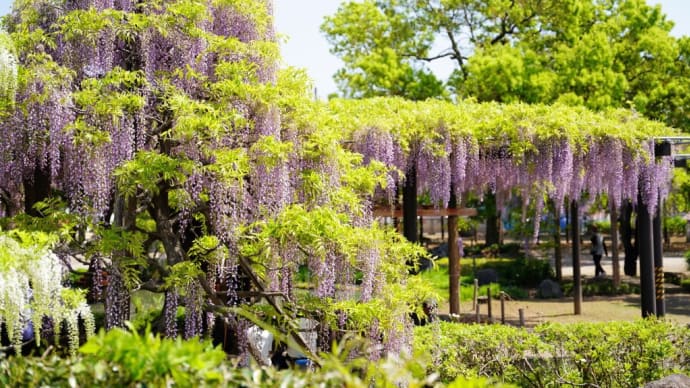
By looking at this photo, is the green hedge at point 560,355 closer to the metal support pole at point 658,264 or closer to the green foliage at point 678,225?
the metal support pole at point 658,264

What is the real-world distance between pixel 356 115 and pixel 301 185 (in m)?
3.35

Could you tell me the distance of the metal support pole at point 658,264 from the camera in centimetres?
1256

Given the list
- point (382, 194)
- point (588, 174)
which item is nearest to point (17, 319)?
point (382, 194)

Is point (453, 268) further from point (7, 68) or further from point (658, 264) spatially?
point (7, 68)

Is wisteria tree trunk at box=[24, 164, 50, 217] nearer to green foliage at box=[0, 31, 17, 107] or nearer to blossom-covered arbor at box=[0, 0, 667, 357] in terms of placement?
blossom-covered arbor at box=[0, 0, 667, 357]

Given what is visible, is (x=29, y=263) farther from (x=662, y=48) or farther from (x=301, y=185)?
(x=662, y=48)

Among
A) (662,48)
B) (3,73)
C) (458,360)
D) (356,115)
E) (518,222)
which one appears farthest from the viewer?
(518,222)

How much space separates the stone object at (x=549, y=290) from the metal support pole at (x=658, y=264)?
5.08 m

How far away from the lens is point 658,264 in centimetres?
1277

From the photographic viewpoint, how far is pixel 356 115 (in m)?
10.6

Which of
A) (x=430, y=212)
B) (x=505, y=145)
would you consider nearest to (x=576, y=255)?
(x=430, y=212)

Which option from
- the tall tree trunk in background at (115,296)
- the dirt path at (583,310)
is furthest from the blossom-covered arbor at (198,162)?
the dirt path at (583,310)

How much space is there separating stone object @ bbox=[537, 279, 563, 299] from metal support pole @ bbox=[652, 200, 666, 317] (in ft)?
16.7

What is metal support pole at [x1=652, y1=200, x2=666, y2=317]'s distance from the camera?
41.2 ft
